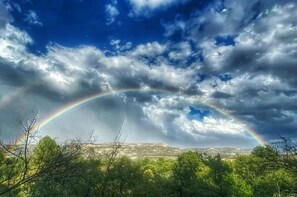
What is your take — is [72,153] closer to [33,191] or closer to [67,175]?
[67,175]

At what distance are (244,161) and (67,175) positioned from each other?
112 metres

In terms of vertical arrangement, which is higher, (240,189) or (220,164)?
(220,164)

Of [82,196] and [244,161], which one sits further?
[244,161]

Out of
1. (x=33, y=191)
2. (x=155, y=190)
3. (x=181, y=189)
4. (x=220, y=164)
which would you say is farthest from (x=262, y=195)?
(x=33, y=191)

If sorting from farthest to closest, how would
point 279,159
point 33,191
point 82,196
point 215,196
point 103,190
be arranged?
point 215,196 < point 103,190 < point 82,196 < point 33,191 < point 279,159

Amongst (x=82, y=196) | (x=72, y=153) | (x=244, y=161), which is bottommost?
(x=82, y=196)

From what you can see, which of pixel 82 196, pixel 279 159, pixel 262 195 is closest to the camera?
pixel 279 159

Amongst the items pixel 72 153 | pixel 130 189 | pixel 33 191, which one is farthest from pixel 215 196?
pixel 72 153

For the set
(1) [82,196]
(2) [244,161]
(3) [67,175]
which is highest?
(2) [244,161]

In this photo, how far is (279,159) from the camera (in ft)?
50.4

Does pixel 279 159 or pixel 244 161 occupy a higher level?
pixel 244 161

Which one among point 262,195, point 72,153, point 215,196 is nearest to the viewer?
point 72,153

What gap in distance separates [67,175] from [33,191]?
50383 mm

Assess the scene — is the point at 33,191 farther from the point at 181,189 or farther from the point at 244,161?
the point at 244,161
